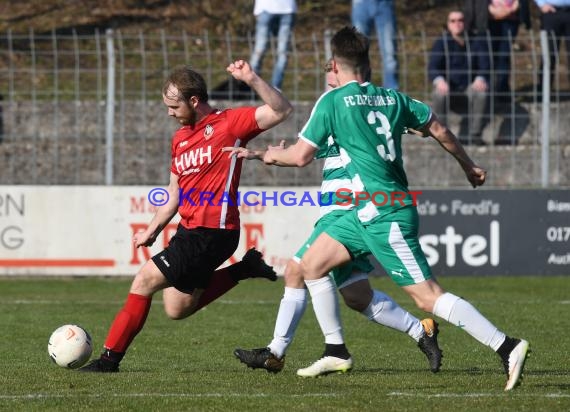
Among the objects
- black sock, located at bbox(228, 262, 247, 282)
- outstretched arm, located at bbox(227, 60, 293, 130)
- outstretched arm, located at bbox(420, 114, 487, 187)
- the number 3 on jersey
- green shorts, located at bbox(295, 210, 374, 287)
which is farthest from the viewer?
black sock, located at bbox(228, 262, 247, 282)

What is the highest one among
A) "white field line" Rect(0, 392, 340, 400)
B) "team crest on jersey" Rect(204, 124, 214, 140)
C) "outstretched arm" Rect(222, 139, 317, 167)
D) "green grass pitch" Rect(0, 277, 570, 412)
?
"team crest on jersey" Rect(204, 124, 214, 140)

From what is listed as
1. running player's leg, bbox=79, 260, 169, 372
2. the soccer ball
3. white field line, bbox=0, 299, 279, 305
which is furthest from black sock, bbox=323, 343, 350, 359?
white field line, bbox=0, 299, 279, 305

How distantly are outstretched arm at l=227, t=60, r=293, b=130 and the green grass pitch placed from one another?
5.41ft

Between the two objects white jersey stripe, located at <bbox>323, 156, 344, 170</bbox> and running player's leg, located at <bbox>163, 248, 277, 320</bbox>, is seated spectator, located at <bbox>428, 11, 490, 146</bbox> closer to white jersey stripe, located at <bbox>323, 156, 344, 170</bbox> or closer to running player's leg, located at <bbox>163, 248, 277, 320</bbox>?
running player's leg, located at <bbox>163, 248, 277, 320</bbox>

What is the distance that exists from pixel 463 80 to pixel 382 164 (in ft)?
30.2

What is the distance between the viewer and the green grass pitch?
6816 millimetres

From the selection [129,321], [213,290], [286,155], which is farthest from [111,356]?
[286,155]

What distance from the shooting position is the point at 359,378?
784 centimetres

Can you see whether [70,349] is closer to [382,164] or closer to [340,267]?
[340,267]

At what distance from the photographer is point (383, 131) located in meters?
7.30

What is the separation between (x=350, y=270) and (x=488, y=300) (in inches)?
222

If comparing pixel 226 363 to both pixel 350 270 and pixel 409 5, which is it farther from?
pixel 409 5

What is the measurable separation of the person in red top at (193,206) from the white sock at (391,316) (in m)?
1.02

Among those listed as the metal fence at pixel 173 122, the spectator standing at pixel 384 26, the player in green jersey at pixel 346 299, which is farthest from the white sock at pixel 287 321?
the spectator standing at pixel 384 26
